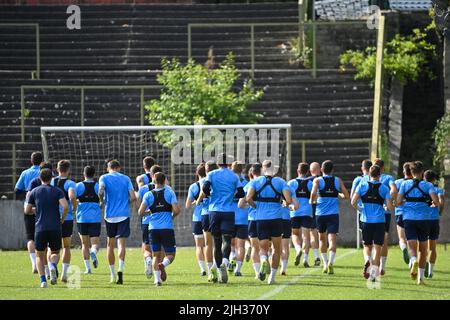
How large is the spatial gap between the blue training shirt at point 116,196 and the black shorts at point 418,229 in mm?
4753

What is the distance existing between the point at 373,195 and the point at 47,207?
528 centimetres

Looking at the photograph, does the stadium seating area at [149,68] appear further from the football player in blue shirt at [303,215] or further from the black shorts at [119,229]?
the black shorts at [119,229]

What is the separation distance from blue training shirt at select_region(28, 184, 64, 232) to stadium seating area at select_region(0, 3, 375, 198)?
14.1m

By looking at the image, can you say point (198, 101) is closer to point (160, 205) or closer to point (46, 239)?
point (160, 205)

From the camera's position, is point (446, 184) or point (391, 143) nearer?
point (446, 184)

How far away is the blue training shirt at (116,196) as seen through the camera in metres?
21.3

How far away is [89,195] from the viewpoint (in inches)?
905

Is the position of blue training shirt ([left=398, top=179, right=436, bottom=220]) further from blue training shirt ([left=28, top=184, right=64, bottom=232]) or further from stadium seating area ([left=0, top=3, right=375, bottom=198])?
stadium seating area ([left=0, top=3, right=375, bottom=198])

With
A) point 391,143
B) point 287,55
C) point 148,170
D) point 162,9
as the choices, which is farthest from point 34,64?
point 148,170

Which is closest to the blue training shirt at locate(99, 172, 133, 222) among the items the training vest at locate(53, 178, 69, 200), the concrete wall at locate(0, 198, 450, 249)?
the training vest at locate(53, 178, 69, 200)

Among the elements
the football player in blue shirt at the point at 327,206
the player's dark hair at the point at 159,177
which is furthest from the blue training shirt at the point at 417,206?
the player's dark hair at the point at 159,177

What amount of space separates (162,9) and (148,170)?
17126 millimetres

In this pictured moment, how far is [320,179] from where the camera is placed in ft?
77.9

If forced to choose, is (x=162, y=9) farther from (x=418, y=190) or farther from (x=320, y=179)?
(x=418, y=190)
